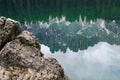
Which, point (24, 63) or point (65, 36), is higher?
point (65, 36)

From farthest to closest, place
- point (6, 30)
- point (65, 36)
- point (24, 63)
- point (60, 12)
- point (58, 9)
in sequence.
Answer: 1. point (58, 9)
2. point (60, 12)
3. point (65, 36)
4. point (6, 30)
5. point (24, 63)

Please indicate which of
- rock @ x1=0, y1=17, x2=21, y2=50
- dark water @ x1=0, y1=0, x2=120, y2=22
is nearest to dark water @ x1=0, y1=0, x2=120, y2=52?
dark water @ x1=0, y1=0, x2=120, y2=22

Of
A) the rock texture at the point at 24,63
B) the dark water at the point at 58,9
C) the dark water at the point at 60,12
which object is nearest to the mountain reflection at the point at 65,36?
the dark water at the point at 60,12

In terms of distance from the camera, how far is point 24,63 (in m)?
11.2

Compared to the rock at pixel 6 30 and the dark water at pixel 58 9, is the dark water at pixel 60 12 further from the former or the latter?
the rock at pixel 6 30

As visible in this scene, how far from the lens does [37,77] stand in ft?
34.1

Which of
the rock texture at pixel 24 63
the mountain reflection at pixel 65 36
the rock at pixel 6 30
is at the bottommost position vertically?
the rock texture at pixel 24 63

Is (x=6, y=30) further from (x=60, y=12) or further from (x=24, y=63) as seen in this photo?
(x=60, y=12)

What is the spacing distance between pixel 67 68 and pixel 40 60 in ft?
78.7

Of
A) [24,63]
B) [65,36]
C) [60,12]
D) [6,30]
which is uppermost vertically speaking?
[60,12]

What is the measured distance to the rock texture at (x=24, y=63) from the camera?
34.7 ft

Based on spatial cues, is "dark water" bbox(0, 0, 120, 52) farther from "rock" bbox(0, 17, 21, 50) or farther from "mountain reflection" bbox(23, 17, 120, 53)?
"rock" bbox(0, 17, 21, 50)

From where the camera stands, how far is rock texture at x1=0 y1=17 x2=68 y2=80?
10.6 meters

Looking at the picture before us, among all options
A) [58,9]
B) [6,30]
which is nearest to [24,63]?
[6,30]
